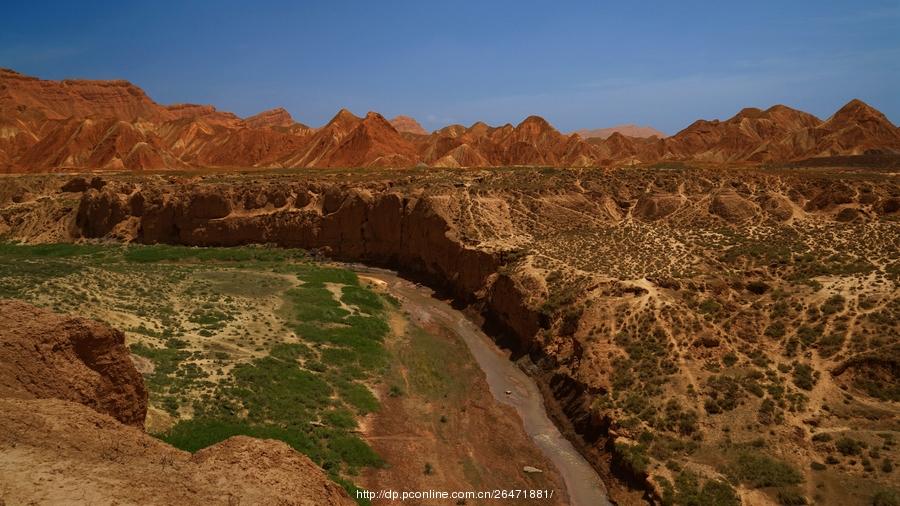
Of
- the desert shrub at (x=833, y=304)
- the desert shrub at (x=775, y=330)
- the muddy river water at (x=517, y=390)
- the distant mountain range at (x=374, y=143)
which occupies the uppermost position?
the distant mountain range at (x=374, y=143)

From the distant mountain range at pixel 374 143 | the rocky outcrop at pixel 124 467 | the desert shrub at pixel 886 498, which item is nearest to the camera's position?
the rocky outcrop at pixel 124 467

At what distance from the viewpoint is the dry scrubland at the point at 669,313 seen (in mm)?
20172

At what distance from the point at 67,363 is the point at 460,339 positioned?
2371cm

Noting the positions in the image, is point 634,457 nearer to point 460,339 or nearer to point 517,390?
point 517,390

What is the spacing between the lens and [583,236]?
4053 centimetres

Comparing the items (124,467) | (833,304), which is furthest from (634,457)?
(124,467)

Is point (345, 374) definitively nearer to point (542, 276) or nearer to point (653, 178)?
point (542, 276)

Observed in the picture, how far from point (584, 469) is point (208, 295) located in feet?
66.3

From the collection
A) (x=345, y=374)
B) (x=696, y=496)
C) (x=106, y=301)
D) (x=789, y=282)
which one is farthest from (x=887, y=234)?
(x=106, y=301)

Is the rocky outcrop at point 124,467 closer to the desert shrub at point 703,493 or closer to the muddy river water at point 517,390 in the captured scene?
the desert shrub at point 703,493

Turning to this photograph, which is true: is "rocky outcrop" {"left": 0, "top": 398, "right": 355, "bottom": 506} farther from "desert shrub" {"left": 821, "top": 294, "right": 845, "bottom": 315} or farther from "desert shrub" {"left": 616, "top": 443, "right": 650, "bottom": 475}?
"desert shrub" {"left": 821, "top": 294, "right": 845, "bottom": 315}

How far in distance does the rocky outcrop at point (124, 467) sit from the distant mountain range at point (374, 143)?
82.5 meters

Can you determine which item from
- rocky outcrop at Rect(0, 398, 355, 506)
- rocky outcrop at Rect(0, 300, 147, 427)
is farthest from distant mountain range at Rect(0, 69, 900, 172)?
rocky outcrop at Rect(0, 398, 355, 506)

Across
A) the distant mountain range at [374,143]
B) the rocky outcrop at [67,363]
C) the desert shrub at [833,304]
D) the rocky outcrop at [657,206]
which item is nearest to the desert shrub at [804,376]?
the desert shrub at [833,304]
